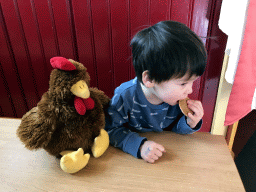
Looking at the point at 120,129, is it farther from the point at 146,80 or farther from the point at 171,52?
the point at 171,52

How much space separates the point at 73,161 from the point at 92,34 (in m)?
0.71

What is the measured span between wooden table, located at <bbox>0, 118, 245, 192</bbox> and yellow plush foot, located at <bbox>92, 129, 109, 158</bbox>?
23 mm

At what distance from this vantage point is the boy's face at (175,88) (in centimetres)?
54

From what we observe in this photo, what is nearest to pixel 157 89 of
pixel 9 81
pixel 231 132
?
pixel 231 132

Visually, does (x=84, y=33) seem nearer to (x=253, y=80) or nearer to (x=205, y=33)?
(x=205, y=33)

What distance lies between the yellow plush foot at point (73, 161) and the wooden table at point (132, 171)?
22 millimetres

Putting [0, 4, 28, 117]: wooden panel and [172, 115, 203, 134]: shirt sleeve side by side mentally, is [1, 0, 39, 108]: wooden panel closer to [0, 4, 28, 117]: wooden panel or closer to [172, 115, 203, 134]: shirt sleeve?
[0, 4, 28, 117]: wooden panel

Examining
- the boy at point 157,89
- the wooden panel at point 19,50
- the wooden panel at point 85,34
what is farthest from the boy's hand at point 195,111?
the wooden panel at point 19,50

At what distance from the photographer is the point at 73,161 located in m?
0.51

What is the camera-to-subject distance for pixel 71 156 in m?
0.52

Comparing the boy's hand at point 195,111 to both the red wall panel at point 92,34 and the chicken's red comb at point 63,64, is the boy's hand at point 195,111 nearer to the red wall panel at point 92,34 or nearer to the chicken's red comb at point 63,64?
the chicken's red comb at point 63,64

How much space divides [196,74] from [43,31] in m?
0.87

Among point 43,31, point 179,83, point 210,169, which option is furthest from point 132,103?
point 43,31

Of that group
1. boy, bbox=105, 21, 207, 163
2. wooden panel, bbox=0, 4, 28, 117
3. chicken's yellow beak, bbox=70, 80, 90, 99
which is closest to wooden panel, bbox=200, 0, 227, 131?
boy, bbox=105, 21, 207, 163
